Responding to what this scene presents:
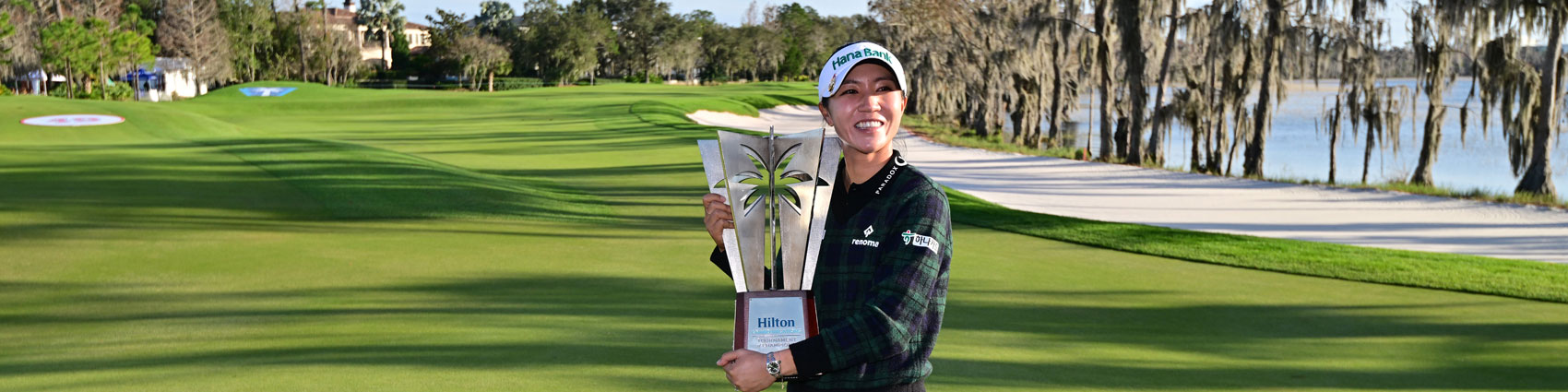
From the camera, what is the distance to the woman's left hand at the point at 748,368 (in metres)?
1.93

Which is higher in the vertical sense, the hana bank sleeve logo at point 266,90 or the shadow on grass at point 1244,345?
the hana bank sleeve logo at point 266,90

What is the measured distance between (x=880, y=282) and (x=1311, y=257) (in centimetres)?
942

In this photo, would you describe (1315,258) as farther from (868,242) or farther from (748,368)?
(748,368)

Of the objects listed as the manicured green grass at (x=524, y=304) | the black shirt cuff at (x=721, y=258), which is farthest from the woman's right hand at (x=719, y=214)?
the manicured green grass at (x=524, y=304)

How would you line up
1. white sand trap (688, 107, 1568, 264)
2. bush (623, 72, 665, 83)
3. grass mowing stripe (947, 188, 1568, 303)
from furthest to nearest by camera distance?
bush (623, 72, 665, 83), white sand trap (688, 107, 1568, 264), grass mowing stripe (947, 188, 1568, 303)

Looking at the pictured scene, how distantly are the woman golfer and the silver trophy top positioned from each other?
2.7 inches

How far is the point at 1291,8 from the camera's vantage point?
84.8 ft

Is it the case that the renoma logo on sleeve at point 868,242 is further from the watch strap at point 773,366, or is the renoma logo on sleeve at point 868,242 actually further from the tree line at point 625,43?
the tree line at point 625,43

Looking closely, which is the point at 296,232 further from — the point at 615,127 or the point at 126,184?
the point at 615,127

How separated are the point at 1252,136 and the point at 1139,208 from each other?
1023 centimetres

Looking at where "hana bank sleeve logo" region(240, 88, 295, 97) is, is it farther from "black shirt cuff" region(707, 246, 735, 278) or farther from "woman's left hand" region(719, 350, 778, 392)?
"woman's left hand" region(719, 350, 778, 392)

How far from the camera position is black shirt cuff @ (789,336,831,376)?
6.44 feet

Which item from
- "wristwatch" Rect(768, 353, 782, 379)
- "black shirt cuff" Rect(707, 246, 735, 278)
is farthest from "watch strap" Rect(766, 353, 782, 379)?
"black shirt cuff" Rect(707, 246, 735, 278)

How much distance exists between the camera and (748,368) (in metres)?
1.93
